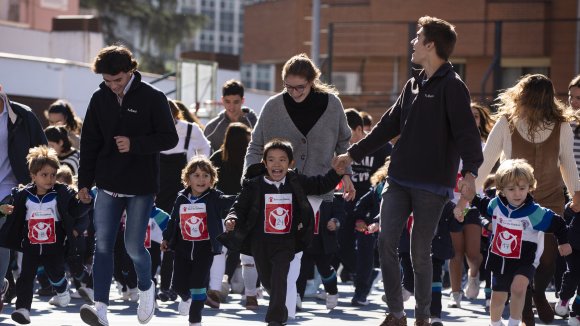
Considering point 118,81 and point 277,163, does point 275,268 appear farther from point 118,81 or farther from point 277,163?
point 118,81

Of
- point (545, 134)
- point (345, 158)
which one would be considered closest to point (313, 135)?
point (345, 158)

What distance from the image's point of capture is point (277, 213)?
32.5 ft

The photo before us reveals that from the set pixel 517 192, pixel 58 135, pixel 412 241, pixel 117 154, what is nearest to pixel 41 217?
pixel 117 154

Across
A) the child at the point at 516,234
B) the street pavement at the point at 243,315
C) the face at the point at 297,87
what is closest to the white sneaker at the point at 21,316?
the street pavement at the point at 243,315

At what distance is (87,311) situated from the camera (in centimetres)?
980

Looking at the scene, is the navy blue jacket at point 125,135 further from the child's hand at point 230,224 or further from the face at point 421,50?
the face at point 421,50

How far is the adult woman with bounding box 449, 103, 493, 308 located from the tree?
153 ft

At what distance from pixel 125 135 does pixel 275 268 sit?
55.0 inches

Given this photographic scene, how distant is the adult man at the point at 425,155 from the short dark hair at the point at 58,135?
6.04 meters

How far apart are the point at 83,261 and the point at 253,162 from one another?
11.8 ft

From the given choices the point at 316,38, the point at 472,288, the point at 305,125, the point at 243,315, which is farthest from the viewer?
the point at 316,38

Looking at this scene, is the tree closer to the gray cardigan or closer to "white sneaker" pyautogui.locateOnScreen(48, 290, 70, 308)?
"white sneaker" pyautogui.locateOnScreen(48, 290, 70, 308)

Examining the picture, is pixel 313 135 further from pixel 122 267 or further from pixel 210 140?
pixel 210 140

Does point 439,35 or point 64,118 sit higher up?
point 439,35
